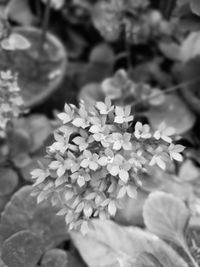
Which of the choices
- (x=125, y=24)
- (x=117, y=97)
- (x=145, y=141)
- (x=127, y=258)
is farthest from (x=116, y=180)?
(x=125, y=24)

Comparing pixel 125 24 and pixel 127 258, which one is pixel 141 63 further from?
pixel 127 258

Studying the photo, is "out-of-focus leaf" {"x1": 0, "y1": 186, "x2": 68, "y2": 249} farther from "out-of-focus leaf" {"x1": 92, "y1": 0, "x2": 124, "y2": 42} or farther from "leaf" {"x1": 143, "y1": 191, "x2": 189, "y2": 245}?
"out-of-focus leaf" {"x1": 92, "y1": 0, "x2": 124, "y2": 42}

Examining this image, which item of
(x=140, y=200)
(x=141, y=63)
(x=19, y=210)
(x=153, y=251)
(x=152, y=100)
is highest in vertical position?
(x=141, y=63)

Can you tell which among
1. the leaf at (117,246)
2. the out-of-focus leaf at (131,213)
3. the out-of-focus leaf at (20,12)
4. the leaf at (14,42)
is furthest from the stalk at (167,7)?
the leaf at (117,246)

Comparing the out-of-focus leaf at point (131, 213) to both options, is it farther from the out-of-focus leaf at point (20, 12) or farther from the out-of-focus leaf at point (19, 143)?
the out-of-focus leaf at point (20, 12)

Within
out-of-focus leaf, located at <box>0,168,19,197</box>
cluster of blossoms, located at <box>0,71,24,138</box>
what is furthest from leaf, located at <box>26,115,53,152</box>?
cluster of blossoms, located at <box>0,71,24,138</box>

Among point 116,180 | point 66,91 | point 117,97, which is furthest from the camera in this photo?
point 66,91

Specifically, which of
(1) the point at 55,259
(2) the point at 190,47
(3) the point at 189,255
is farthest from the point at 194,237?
(2) the point at 190,47
